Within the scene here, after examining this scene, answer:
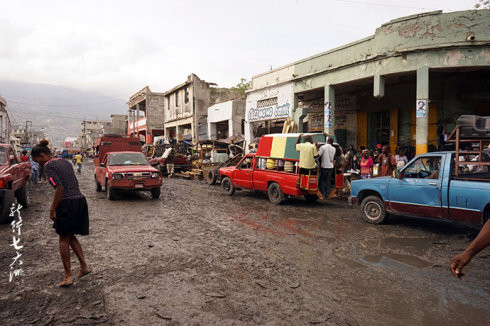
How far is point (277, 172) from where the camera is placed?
411 inches

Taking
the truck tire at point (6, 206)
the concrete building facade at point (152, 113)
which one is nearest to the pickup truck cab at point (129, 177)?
the truck tire at point (6, 206)

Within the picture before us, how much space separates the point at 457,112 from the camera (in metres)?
13.6

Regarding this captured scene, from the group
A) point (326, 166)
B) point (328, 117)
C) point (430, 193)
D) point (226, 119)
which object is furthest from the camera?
point (226, 119)

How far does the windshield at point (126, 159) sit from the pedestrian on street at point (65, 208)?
7.76m

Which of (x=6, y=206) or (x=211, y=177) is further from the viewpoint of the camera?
(x=211, y=177)

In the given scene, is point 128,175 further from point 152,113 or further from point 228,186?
point 152,113

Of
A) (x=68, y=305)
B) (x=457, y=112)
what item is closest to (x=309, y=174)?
(x=68, y=305)

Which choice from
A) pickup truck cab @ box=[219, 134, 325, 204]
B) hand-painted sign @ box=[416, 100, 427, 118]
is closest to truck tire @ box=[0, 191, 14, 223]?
pickup truck cab @ box=[219, 134, 325, 204]

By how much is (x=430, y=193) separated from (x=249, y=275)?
14.2ft

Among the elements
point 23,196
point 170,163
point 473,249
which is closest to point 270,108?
point 170,163

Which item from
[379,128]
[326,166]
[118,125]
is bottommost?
[326,166]

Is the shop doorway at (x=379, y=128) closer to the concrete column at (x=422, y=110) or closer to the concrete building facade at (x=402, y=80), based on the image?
the concrete building facade at (x=402, y=80)

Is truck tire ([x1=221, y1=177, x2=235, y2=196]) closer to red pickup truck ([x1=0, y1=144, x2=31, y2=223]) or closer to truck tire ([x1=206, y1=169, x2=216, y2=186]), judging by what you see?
truck tire ([x1=206, y1=169, x2=216, y2=186])

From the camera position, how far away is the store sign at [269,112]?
1794 cm
